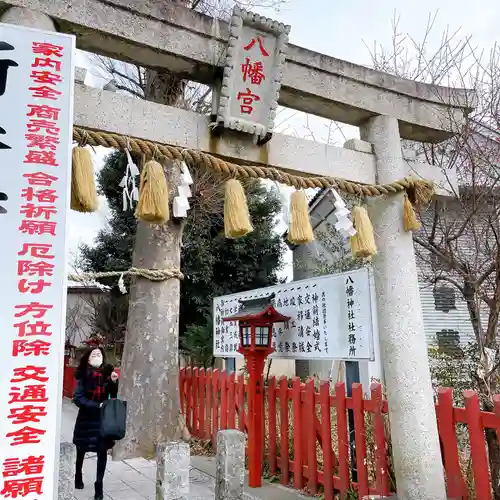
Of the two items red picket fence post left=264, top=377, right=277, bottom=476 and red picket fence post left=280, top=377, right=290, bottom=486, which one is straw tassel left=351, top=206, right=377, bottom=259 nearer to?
red picket fence post left=280, top=377, right=290, bottom=486

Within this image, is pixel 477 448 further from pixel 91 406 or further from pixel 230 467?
pixel 91 406

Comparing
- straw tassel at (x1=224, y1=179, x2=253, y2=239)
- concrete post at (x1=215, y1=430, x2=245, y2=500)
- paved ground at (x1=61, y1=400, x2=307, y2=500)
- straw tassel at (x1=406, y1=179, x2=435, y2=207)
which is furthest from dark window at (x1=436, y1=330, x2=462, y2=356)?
concrete post at (x1=215, y1=430, x2=245, y2=500)

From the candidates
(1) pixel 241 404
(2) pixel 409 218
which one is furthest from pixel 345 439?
(2) pixel 409 218

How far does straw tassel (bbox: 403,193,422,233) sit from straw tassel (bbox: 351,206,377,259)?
0.50 metres

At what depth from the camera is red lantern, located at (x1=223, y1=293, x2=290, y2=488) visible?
16.8 feet

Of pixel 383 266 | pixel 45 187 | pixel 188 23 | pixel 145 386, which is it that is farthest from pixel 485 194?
pixel 145 386

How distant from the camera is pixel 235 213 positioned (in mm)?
3352

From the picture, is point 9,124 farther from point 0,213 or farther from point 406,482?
point 406,482

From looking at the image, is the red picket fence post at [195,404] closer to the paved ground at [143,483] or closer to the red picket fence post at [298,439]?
the paved ground at [143,483]

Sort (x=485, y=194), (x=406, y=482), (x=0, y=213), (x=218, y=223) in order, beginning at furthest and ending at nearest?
(x=218, y=223), (x=485, y=194), (x=406, y=482), (x=0, y=213)

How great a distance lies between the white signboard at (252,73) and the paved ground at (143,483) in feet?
12.2

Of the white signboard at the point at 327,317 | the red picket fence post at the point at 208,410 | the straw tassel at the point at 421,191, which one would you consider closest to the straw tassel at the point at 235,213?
the straw tassel at the point at 421,191

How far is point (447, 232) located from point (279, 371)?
10.9 meters

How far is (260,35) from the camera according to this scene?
359cm
